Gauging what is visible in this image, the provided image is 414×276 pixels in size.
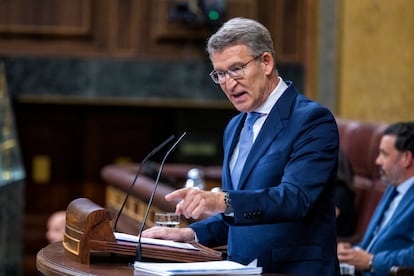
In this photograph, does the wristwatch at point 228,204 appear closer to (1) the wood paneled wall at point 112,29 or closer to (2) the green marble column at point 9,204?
(2) the green marble column at point 9,204

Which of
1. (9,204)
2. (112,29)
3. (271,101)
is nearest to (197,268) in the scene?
(271,101)

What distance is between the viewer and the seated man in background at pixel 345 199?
5078 millimetres

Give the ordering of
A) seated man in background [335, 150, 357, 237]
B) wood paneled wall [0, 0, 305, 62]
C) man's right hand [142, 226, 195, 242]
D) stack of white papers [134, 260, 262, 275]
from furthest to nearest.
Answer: wood paneled wall [0, 0, 305, 62] < seated man in background [335, 150, 357, 237] < man's right hand [142, 226, 195, 242] < stack of white papers [134, 260, 262, 275]

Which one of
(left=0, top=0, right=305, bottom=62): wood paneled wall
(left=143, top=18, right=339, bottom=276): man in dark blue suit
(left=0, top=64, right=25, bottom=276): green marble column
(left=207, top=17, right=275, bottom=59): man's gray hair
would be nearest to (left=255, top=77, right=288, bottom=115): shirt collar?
(left=143, top=18, right=339, bottom=276): man in dark blue suit

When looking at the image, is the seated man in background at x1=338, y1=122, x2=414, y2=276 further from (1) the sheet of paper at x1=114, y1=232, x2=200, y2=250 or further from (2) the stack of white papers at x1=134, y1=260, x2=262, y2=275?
(2) the stack of white papers at x1=134, y1=260, x2=262, y2=275

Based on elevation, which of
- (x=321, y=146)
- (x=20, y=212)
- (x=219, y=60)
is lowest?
(x=20, y=212)

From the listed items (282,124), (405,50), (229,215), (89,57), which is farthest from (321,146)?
(89,57)

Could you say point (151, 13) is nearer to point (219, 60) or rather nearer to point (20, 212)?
point (20, 212)

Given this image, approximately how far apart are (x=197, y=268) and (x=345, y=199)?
269 cm

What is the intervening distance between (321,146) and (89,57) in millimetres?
5786

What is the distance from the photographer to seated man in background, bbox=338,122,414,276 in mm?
4246

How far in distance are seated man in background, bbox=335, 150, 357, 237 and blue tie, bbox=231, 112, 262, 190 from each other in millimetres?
2145

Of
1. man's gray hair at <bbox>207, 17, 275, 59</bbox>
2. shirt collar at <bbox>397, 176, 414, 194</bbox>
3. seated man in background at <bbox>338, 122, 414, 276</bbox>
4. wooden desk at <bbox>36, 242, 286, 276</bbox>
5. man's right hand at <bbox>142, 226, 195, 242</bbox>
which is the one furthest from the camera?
shirt collar at <bbox>397, 176, 414, 194</bbox>

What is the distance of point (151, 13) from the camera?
27.6ft
